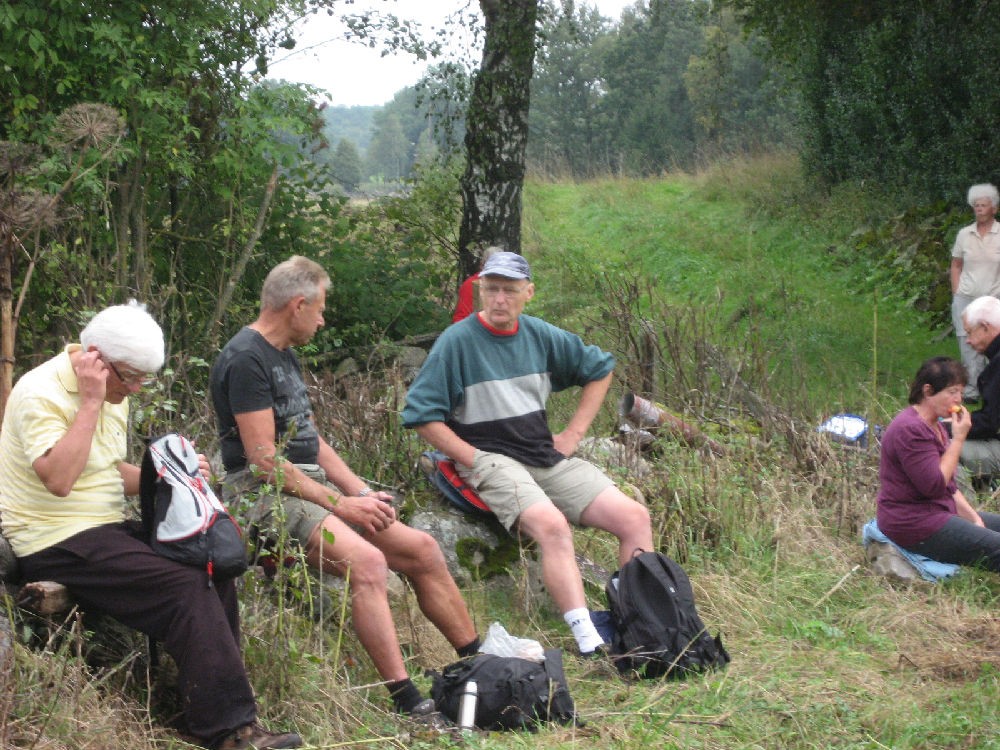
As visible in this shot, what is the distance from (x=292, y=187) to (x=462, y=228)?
1503 mm

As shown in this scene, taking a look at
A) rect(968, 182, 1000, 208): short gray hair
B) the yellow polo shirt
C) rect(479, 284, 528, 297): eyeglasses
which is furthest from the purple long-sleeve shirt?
rect(968, 182, 1000, 208): short gray hair

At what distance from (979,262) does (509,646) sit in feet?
19.7

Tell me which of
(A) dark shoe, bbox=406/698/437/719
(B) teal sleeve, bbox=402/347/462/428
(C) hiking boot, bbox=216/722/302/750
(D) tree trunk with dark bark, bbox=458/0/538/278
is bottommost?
(A) dark shoe, bbox=406/698/437/719

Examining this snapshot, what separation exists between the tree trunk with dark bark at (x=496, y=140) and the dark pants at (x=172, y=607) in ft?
21.2

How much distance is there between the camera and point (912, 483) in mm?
5078

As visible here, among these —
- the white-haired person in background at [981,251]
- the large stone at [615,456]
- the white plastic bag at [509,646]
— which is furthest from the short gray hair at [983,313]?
the white plastic bag at [509,646]

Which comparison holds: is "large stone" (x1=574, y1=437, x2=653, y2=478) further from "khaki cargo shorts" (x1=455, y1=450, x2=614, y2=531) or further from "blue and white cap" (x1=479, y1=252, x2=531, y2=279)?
"blue and white cap" (x1=479, y1=252, x2=531, y2=279)

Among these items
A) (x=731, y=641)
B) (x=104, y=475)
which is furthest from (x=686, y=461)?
(x=104, y=475)

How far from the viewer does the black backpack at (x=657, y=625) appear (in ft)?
13.6

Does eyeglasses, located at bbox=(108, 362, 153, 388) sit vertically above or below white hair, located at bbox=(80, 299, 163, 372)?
below

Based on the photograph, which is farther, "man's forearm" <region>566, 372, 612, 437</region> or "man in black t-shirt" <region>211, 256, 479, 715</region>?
"man's forearm" <region>566, 372, 612, 437</region>

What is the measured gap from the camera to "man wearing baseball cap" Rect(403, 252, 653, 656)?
15.4 ft

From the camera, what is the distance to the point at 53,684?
3.21 meters

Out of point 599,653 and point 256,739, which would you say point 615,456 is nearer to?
point 599,653
